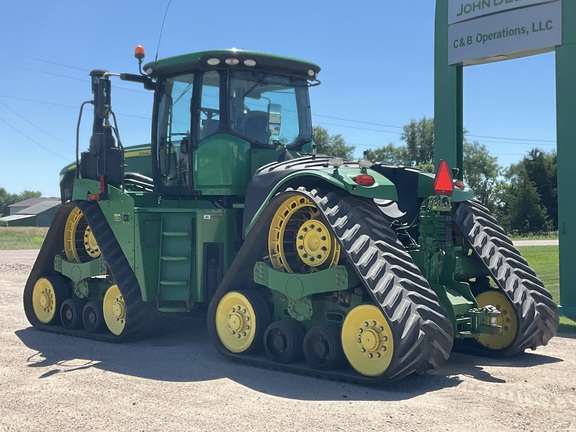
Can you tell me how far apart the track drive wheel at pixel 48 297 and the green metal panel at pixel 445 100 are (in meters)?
6.76

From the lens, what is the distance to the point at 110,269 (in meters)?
8.74

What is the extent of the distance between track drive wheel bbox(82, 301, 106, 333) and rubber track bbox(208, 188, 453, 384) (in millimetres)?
2789

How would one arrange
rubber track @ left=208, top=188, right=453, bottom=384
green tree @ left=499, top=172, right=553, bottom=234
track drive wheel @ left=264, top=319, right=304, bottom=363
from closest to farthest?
1. rubber track @ left=208, top=188, right=453, bottom=384
2. track drive wheel @ left=264, top=319, right=304, bottom=363
3. green tree @ left=499, top=172, right=553, bottom=234

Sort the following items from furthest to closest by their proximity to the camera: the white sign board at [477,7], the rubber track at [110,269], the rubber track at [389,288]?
the white sign board at [477,7]
the rubber track at [110,269]
the rubber track at [389,288]

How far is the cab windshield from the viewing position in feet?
27.9

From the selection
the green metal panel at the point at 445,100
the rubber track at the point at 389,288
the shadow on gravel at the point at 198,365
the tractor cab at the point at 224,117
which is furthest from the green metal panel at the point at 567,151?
the rubber track at the point at 389,288

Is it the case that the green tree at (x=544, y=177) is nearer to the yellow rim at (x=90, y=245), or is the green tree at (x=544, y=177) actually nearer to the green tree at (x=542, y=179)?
the green tree at (x=542, y=179)

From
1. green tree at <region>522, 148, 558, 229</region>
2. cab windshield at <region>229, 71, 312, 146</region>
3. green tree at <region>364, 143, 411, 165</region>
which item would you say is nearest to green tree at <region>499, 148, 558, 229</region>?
green tree at <region>522, 148, 558, 229</region>

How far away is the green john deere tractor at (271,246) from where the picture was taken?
6.43 meters

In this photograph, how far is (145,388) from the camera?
6.32 metres

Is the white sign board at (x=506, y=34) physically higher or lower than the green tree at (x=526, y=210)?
higher

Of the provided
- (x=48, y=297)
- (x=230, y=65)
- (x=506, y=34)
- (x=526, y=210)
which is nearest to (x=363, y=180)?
(x=230, y=65)

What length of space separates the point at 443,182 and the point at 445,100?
6.37 metres

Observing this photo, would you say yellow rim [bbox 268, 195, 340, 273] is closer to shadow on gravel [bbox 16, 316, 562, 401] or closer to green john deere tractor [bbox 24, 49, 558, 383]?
green john deere tractor [bbox 24, 49, 558, 383]
